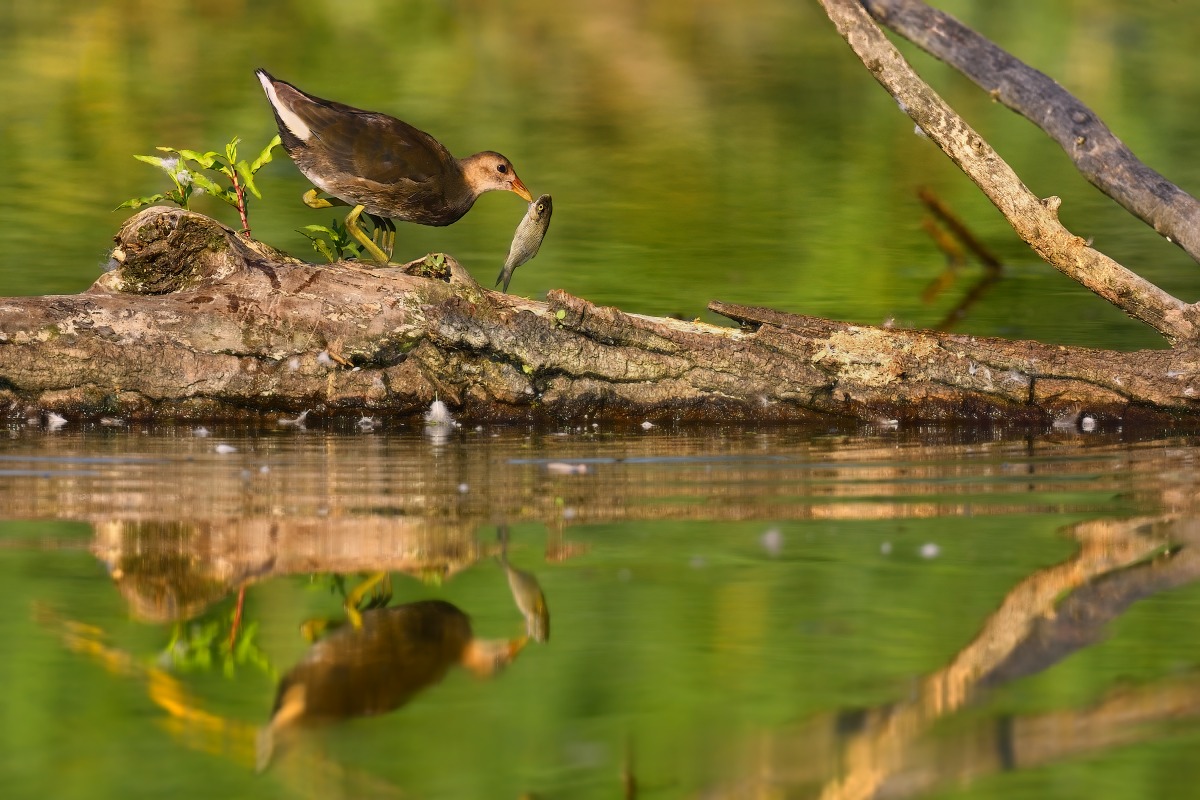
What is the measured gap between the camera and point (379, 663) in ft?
13.1

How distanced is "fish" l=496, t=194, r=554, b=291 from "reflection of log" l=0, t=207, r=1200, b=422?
56.8 inches

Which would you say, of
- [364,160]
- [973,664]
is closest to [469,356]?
[364,160]

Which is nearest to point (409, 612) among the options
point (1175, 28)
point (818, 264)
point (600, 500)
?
point (600, 500)

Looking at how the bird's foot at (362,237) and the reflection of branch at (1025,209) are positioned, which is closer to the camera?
the reflection of branch at (1025,209)

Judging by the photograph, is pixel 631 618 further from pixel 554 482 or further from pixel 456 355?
Answer: pixel 456 355

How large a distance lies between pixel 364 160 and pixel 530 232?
2.95ft

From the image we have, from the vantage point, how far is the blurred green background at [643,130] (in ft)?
40.3

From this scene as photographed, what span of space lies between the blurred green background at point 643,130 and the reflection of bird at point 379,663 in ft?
20.6

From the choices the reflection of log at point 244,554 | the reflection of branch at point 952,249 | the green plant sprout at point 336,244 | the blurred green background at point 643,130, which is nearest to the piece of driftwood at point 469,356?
the green plant sprout at point 336,244

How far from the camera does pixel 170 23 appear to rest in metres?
25.8

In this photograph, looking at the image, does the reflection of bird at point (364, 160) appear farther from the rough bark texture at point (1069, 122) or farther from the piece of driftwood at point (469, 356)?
the rough bark texture at point (1069, 122)

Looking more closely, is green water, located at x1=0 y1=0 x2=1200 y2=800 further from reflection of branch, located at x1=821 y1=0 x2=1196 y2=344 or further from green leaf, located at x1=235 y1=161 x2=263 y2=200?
green leaf, located at x1=235 y1=161 x2=263 y2=200

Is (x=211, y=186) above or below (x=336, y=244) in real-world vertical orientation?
above

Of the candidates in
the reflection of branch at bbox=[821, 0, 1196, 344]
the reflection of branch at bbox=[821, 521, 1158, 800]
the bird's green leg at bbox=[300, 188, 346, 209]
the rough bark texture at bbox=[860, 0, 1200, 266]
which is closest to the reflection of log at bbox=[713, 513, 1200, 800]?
the reflection of branch at bbox=[821, 521, 1158, 800]
